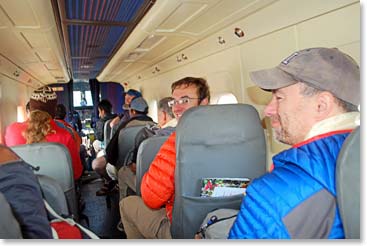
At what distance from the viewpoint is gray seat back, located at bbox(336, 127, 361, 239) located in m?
0.52

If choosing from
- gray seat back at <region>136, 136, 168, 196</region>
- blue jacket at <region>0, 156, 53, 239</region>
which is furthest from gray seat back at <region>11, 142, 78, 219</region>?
blue jacket at <region>0, 156, 53, 239</region>

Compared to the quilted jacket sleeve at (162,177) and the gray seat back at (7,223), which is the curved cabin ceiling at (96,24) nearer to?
the quilted jacket sleeve at (162,177)

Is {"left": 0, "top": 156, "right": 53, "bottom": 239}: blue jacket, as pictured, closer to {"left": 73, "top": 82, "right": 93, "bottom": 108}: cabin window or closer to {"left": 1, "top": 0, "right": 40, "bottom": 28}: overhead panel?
{"left": 1, "top": 0, "right": 40, "bottom": 28}: overhead panel

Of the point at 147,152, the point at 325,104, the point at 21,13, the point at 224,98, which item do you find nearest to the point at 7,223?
the point at 325,104

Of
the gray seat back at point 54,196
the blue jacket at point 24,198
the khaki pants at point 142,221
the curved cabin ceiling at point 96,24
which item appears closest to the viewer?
the blue jacket at point 24,198

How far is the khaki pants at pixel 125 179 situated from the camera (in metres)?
2.20

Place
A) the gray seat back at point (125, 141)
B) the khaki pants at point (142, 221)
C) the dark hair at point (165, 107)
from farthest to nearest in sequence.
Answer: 1. the gray seat back at point (125, 141)
2. the dark hair at point (165, 107)
3. the khaki pants at point (142, 221)

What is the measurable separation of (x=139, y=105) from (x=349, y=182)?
6.84ft

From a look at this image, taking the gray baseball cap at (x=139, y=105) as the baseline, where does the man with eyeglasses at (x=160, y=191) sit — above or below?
below

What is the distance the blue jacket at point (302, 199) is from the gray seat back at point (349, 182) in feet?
0.08

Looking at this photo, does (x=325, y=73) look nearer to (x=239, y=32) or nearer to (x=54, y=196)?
(x=54, y=196)

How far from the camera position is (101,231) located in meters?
1.28

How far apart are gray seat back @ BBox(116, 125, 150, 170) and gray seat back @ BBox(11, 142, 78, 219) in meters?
0.90

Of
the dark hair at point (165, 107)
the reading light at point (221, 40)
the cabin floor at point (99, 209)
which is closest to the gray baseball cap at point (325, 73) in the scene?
the cabin floor at point (99, 209)
